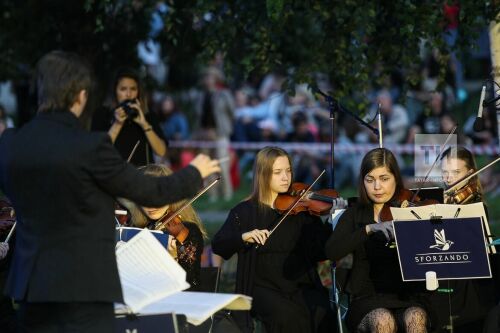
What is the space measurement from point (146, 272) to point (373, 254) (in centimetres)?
230

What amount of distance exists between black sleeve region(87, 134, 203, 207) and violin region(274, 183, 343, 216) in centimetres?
240

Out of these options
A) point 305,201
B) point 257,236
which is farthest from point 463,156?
point 257,236

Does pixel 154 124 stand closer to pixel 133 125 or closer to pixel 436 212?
pixel 133 125

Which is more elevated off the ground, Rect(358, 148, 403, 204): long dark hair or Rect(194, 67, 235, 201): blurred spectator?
Rect(194, 67, 235, 201): blurred spectator

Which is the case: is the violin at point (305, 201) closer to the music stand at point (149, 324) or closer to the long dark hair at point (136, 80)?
the music stand at point (149, 324)

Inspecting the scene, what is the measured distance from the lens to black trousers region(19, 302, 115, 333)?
417 cm

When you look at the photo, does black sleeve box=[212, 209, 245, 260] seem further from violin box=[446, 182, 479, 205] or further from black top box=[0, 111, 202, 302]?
black top box=[0, 111, 202, 302]

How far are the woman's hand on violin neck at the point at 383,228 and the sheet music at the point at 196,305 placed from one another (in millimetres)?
1661

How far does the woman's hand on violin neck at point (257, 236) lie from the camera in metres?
6.36

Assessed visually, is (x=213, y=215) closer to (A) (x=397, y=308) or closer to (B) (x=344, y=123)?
(B) (x=344, y=123)

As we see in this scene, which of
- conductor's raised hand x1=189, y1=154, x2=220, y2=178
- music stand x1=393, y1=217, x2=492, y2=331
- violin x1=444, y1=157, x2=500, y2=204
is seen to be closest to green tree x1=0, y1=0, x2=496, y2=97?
violin x1=444, y1=157, x2=500, y2=204

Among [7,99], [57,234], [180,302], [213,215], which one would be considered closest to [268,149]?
[180,302]

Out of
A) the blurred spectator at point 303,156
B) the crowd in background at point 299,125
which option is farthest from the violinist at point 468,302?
the blurred spectator at point 303,156

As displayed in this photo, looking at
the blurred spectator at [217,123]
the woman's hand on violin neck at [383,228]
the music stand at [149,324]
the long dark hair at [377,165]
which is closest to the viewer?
the music stand at [149,324]
